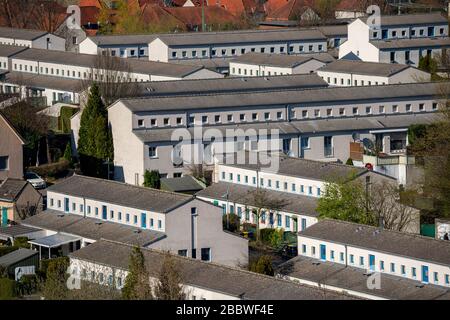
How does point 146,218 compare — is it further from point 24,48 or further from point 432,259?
point 24,48

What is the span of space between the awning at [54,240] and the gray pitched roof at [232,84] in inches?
517

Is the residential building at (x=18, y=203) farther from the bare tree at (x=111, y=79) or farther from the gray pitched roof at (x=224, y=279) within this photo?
the bare tree at (x=111, y=79)

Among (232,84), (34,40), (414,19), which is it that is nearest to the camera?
(232,84)

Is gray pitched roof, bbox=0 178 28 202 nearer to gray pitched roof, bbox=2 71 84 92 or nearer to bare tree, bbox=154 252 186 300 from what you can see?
bare tree, bbox=154 252 186 300

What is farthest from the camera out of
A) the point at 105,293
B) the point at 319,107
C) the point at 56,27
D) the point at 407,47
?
the point at 56,27

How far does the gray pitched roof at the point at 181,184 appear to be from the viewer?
40.7 m

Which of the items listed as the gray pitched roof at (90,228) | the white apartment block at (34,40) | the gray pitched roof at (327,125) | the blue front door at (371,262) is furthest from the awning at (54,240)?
the white apartment block at (34,40)

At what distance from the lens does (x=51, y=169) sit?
1694 inches

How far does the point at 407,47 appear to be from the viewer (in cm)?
6000

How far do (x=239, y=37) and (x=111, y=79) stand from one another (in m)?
13.9

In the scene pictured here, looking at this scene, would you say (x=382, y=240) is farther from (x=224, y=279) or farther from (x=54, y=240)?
(x=54, y=240)

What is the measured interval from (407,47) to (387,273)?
2977 centimetres

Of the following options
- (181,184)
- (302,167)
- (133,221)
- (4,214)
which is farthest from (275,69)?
(133,221)
